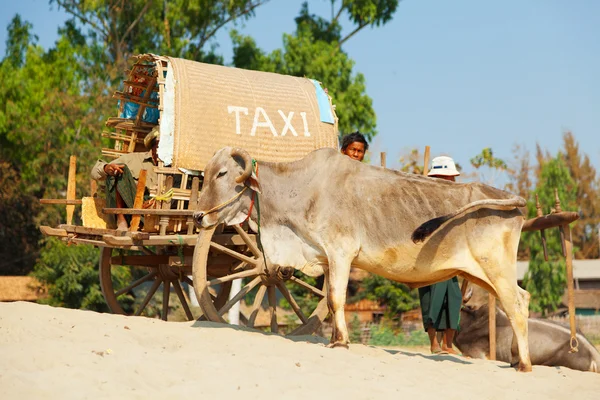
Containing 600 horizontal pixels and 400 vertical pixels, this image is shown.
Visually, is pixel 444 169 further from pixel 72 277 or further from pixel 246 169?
pixel 72 277

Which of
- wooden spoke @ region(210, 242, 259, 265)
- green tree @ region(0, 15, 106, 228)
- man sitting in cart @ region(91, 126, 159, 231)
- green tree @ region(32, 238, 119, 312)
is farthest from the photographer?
green tree @ region(0, 15, 106, 228)

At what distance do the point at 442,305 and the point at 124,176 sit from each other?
3.60 meters

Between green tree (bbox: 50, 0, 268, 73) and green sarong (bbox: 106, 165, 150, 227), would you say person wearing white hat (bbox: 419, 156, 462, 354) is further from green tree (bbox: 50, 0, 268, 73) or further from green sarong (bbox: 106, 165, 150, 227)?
green tree (bbox: 50, 0, 268, 73)

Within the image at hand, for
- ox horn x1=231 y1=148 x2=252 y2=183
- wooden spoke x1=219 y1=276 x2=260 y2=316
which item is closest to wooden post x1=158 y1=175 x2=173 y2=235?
wooden spoke x1=219 y1=276 x2=260 y2=316

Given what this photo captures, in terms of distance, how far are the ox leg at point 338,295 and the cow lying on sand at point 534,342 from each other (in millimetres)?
3036

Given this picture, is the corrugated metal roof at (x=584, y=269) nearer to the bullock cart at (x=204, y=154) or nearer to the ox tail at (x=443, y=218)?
the bullock cart at (x=204, y=154)

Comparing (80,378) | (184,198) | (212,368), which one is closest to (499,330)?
(184,198)

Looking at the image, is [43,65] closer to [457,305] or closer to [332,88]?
[332,88]

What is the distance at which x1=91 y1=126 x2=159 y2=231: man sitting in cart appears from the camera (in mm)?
8656

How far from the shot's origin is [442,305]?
880cm

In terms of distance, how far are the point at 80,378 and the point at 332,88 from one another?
19347mm

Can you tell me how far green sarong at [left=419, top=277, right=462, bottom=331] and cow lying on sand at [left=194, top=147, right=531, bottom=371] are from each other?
128 cm

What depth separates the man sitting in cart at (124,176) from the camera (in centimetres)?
866

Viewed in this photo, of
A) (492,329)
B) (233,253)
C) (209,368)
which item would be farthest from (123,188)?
(492,329)
